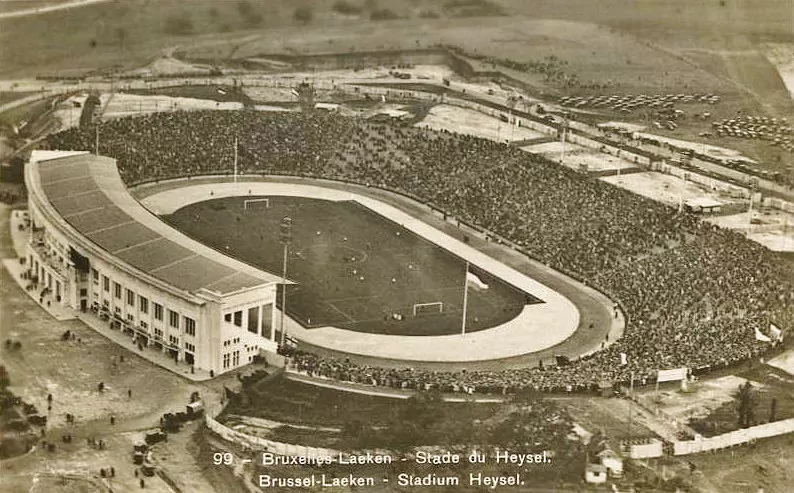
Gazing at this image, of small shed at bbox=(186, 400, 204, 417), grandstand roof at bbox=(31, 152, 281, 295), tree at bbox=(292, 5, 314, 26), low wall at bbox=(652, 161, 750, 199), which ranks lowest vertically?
small shed at bbox=(186, 400, 204, 417)

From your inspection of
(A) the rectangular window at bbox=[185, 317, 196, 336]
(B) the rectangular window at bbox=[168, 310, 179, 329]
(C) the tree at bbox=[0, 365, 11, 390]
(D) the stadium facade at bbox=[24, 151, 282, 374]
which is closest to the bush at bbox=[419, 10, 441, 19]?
(D) the stadium facade at bbox=[24, 151, 282, 374]

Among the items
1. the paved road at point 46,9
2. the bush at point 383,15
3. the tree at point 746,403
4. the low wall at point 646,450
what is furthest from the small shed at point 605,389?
the paved road at point 46,9

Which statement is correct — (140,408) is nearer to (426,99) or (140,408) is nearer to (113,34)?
(113,34)

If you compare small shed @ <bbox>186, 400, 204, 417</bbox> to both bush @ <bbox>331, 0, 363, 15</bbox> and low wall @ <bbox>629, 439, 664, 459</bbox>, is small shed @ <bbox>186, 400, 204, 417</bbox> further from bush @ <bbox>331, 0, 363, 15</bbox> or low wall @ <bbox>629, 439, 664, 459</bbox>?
bush @ <bbox>331, 0, 363, 15</bbox>

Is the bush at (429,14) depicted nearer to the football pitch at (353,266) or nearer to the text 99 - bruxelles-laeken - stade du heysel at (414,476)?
the football pitch at (353,266)

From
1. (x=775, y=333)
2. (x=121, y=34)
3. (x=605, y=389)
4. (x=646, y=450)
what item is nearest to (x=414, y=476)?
(x=646, y=450)

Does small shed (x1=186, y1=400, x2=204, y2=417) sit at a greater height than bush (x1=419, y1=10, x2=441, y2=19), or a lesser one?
lesser

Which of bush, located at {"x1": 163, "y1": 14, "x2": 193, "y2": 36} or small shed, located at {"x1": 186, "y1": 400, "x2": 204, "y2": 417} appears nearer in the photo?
small shed, located at {"x1": 186, "y1": 400, "x2": 204, "y2": 417}
